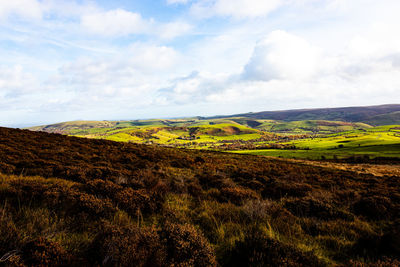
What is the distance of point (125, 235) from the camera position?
328cm

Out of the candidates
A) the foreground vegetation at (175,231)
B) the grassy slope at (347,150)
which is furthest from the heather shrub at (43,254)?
the grassy slope at (347,150)

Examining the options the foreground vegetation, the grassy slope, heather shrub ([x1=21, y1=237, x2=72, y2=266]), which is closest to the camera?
heather shrub ([x1=21, y1=237, x2=72, y2=266])

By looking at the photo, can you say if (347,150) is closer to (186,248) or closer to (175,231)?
(175,231)

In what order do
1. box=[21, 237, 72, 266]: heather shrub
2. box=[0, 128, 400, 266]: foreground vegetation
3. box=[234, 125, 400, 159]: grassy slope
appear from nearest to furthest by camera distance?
box=[21, 237, 72, 266]: heather shrub → box=[0, 128, 400, 266]: foreground vegetation → box=[234, 125, 400, 159]: grassy slope

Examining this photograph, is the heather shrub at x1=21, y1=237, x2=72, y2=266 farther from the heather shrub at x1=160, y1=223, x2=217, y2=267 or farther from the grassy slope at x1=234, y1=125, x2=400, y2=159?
the grassy slope at x1=234, y1=125, x2=400, y2=159

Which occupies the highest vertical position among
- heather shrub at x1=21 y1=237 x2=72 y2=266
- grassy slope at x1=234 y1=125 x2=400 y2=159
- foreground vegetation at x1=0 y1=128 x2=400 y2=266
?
heather shrub at x1=21 y1=237 x2=72 y2=266

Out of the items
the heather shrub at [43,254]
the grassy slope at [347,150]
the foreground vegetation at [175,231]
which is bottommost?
the grassy slope at [347,150]

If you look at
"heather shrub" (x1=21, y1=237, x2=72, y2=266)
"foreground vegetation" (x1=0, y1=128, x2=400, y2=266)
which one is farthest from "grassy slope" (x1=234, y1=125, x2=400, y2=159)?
"heather shrub" (x1=21, y1=237, x2=72, y2=266)

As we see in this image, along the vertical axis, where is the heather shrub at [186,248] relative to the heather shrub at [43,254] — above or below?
below

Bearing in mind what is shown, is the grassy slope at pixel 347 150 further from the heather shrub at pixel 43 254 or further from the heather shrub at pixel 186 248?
the heather shrub at pixel 43 254

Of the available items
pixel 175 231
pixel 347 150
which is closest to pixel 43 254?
pixel 175 231

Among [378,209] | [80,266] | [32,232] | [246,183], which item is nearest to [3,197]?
[32,232]

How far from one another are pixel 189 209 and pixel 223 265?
8.26ft

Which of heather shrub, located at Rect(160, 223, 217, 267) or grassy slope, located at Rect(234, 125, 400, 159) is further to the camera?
grassy slope, located at Rect(234, 125, 400, 159)
